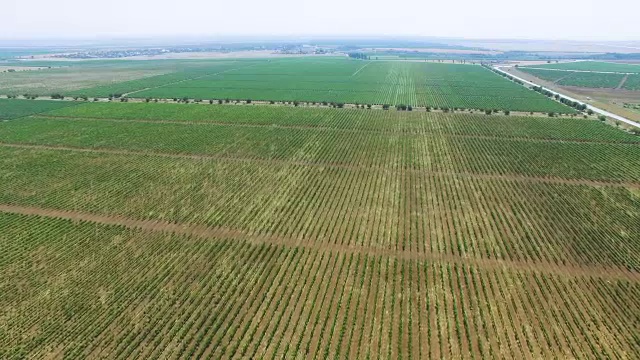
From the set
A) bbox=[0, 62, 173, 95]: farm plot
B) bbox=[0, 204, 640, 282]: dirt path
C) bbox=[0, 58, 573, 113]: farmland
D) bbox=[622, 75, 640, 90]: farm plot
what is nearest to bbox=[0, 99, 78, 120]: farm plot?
bbox=[0, 58, 573, 113]: farmland

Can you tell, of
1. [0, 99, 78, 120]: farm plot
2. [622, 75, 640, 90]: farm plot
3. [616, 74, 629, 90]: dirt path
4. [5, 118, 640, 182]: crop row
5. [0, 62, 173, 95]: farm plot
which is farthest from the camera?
[616, 74, 629, 90]: dirt path

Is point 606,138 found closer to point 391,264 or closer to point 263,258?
point 391,264

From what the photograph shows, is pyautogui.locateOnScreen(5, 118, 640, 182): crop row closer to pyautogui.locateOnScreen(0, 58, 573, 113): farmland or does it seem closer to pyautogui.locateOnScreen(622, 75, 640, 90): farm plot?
pyautogui.locateOnScreen(0, 58, 573, 113): farmland

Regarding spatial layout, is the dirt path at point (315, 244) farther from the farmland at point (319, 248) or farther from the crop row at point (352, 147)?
the crop row at point (352, 147)

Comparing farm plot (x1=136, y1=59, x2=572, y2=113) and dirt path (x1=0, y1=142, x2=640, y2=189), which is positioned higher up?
farm plot (x1=136, y1=59, x2=572, y2=113)

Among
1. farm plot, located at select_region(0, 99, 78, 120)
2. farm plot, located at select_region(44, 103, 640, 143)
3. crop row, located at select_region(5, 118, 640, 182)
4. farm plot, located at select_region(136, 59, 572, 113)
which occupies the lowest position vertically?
crop row, located at select_region(5, 118, 640, 182)

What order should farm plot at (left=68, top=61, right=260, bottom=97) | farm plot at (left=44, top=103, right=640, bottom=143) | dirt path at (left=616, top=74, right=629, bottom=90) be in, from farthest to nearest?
dirt path at (left=616, top=74, right=629, bottom=90)
farm plot at (left=68, top=61, right=260, bottom=97)
farm plot at (left=44, top=103, right=640, bottom=143)

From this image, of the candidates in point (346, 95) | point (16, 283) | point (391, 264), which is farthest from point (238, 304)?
point (346, 95)
